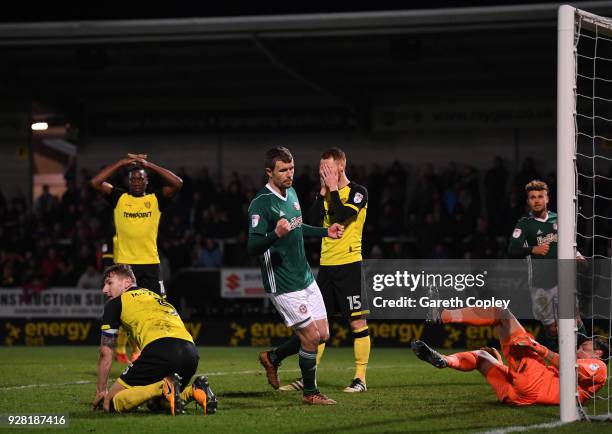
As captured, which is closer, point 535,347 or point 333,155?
point 535,347

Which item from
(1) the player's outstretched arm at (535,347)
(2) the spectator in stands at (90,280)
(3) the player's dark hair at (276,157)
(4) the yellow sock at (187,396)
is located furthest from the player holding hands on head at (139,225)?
(2) the spectator in stands at (90,280)

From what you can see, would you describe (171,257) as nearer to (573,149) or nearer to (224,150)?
(224,150)

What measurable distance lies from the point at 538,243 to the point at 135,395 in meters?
4.93

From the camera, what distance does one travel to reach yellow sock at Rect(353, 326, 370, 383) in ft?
34.8

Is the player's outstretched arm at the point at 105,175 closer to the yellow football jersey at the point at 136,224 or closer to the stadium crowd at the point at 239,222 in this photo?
the yellow football jersey at the point at 136,224

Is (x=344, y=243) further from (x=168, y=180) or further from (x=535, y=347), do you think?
(x=535, y=347)

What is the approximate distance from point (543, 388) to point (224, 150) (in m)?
18.8

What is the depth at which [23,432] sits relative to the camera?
25.3 feet

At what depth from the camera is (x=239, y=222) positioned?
2283 cm

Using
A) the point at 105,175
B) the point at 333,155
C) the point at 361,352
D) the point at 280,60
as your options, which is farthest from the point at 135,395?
the point at 280,60

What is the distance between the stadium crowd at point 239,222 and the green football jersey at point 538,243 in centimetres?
827

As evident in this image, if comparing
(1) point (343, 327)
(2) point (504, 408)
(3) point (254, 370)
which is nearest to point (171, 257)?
(1) point (343, 327)

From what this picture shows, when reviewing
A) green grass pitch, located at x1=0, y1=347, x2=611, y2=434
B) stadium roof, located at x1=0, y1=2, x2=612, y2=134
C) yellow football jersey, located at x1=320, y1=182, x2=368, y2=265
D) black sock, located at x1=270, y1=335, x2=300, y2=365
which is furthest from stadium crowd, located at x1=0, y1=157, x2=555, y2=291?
black sock, located at x1=270, y1=335, x2=300, y2=365

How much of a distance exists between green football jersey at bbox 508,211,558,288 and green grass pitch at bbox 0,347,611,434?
49.7 inches
